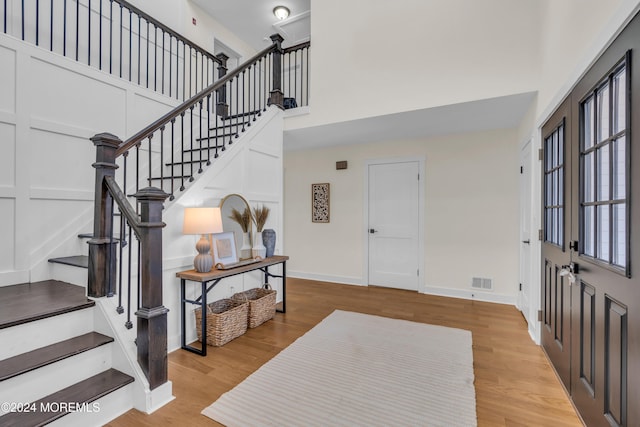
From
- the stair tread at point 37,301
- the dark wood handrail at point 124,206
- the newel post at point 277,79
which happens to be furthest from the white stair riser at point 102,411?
the newel post at point 277,79

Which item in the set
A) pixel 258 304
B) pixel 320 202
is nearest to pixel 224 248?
pixel 258 304

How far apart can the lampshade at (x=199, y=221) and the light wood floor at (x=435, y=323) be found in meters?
1.06

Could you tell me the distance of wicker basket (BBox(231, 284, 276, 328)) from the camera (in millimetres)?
3186

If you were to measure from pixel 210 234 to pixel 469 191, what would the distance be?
351 centimetres

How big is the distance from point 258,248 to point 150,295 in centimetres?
156

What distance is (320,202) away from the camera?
5.42 m

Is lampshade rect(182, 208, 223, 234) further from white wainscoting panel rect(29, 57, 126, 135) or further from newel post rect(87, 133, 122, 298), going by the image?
white wainscoting panel rect(29, 57, 126, 135)

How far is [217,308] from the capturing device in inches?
122

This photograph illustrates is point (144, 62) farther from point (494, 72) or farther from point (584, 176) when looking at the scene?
point (584, 176)

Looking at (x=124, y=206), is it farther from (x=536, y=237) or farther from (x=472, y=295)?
(x=472, y=295)

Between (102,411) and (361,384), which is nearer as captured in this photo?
(102,411)

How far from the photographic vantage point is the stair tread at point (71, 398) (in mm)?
→ 1451

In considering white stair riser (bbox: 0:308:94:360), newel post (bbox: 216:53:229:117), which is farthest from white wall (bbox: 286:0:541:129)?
white stair riser (bbox: 0:308:94:360)

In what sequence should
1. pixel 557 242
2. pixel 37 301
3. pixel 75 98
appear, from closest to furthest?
pixel 37 301 → pixel 557 242 → pixel 75 98
